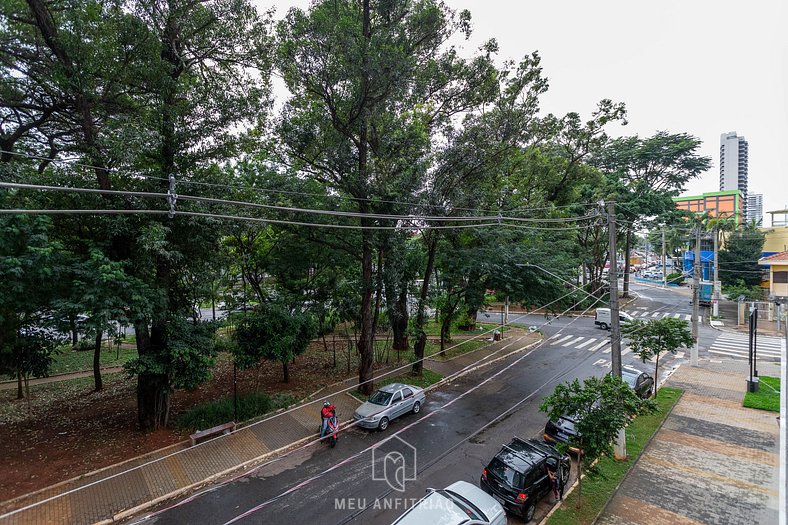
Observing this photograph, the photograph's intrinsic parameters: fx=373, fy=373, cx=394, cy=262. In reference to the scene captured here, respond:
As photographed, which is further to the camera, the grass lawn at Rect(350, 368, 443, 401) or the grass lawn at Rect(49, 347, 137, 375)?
the grass lawn at Rect(49, 347, 137, 375)

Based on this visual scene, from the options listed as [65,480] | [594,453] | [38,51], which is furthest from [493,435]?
[38,51]

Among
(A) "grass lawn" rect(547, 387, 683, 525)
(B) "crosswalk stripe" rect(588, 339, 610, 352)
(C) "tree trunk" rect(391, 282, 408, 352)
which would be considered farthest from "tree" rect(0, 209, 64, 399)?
(B) "crosswalk stripe" rect(588, 339, 610, 352)

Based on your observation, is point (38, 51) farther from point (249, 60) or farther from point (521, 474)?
point (521, 474)

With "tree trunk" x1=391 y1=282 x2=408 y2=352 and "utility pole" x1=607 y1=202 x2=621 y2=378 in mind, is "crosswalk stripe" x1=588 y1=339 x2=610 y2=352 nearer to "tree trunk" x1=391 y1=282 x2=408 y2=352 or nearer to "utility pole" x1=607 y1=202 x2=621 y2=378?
"tree trunk" x1=391 y1=282 x2=408 y2=352

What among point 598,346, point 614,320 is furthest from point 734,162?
point 614,320

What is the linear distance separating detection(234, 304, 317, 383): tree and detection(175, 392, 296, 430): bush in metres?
1.47

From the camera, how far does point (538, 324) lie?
108ft

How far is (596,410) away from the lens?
8.60 m

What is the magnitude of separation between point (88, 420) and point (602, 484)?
54.9 ft

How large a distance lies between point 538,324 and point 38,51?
34092mm

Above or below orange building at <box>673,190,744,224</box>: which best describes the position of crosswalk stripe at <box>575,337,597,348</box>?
below

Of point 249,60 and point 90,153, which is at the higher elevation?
point 249,60

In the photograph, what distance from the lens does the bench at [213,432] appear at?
1173 cm

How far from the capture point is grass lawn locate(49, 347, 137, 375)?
71.1 ft
